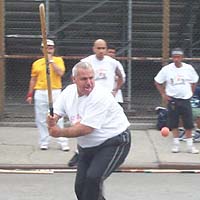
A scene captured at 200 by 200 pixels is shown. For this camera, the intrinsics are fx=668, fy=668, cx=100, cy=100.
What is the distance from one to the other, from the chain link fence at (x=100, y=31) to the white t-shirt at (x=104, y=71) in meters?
5.03

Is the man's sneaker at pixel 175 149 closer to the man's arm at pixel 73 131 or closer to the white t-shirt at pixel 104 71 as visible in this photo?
the white t-shirt at pixel 104 71

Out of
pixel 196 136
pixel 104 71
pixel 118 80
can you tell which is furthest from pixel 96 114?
pixel 196 136

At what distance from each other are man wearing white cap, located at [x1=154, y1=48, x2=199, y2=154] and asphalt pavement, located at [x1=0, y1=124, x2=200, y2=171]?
1.03 feet

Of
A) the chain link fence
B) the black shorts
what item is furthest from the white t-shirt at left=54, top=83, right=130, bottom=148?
the chain link fence

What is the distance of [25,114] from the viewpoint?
1418 cm

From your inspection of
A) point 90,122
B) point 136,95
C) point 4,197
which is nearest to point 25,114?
point 136,95

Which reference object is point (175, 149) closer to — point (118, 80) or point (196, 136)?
point (196, 136)

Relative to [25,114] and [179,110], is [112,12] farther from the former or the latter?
[179,110]

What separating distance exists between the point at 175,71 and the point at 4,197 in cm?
417

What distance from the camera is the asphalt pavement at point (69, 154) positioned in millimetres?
10148

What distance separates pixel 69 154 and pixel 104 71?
148 cm

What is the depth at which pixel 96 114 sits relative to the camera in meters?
6.17

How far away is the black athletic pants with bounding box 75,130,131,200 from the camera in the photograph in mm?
6145

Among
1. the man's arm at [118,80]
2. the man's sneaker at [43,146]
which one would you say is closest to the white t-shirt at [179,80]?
the man's arm at [118,80]
